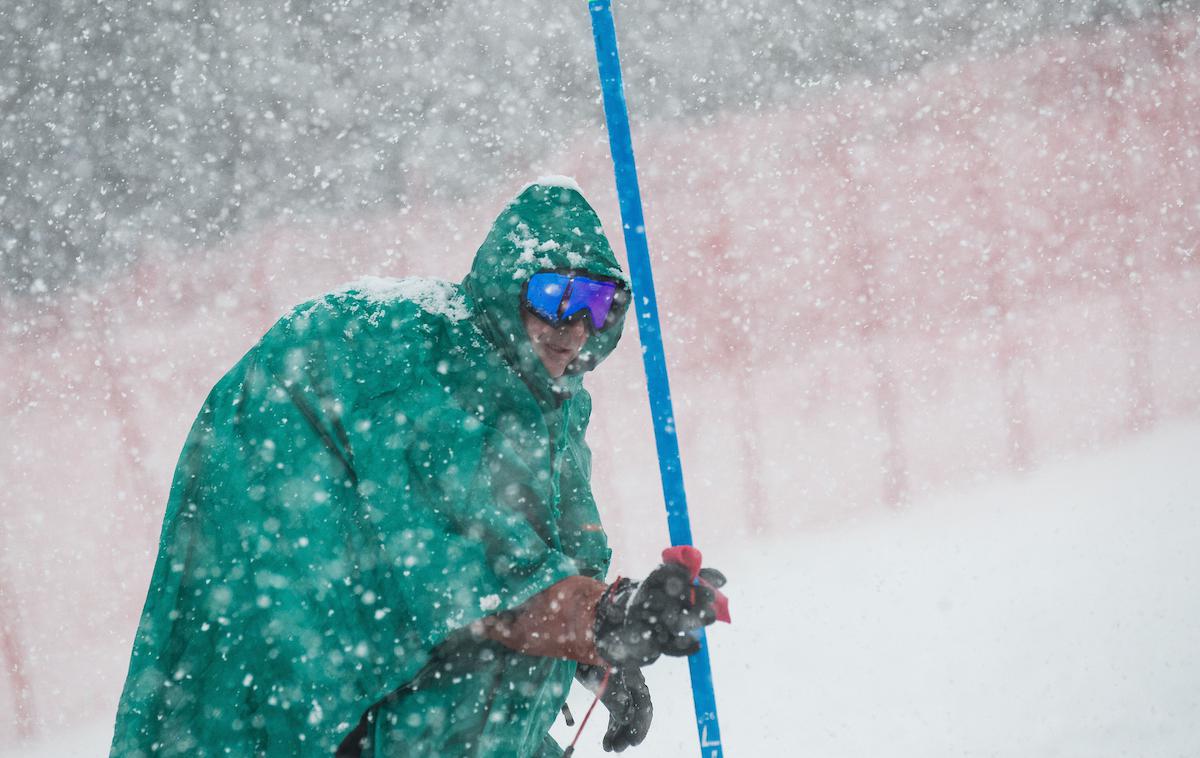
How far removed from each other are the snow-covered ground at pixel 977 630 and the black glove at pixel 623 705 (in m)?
1.51

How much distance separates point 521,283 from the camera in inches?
50.1

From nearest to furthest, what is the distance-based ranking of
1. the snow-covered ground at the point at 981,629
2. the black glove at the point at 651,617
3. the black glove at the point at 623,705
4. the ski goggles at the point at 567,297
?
the black glove at the point at 651,617 < the ski goggles at the point at 567,297 < the black glove at the point at 623,705 < the snow-covered ground at the point at 981,629

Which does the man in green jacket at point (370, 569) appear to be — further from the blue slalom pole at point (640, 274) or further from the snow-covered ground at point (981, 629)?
the snow-covered ground at point (981, 629)

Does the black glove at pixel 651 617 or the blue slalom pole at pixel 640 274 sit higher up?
the blue slalom pole at pixel 640 274

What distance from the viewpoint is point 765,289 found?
3.89 metres

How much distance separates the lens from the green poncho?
3.49ft

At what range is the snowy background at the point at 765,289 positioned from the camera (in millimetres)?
3395

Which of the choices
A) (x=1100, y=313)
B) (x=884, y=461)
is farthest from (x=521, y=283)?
(x=1100, y=313)

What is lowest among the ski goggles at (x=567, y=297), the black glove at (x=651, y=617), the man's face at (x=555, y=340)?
the black glove at (x=651, y=617)

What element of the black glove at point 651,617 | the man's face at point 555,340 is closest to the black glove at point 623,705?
the black glove at point 651,617

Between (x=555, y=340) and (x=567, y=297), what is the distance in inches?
2.9

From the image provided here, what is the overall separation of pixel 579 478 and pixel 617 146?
2.05 feet

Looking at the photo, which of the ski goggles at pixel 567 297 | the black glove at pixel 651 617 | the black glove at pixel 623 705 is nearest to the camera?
A: the black glove at pixel 651 617

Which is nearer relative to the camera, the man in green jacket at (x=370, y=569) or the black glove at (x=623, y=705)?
the man in green jacket at (x=370, y=569)
